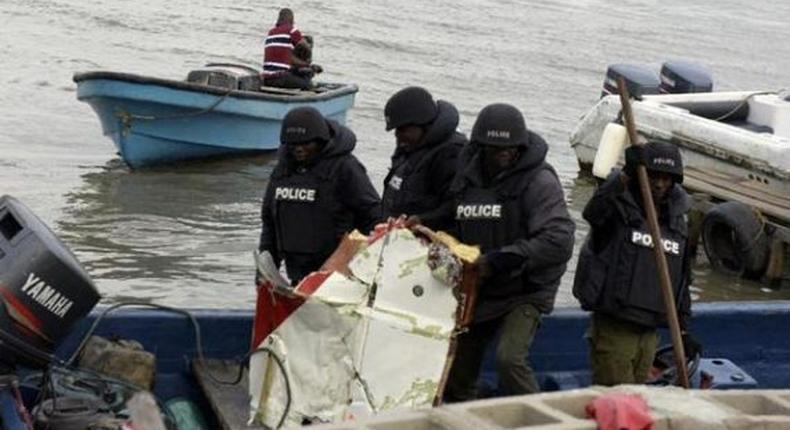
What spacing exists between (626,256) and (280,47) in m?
10.5

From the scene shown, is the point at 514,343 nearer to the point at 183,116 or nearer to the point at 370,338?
the point at 370,338

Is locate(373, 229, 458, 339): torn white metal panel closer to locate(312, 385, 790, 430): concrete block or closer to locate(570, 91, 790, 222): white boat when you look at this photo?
locate(312, 385, 790, 430): concrete block

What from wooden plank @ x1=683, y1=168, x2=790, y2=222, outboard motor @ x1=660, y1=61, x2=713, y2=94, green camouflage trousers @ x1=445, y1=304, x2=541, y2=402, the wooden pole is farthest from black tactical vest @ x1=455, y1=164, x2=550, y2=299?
outboard motor @ x1=660, y1=61, x2=713, y2=94

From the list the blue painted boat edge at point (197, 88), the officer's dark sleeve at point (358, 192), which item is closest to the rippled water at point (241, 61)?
the blue painted boat edge at point (197, 88)

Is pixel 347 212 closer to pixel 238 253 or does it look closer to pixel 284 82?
pixel 238 253

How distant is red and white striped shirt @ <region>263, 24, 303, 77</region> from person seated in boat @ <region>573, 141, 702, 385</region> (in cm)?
1020

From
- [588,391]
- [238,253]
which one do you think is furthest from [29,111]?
[588,391]

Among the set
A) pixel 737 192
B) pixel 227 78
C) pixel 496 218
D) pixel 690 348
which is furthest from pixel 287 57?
pixel 496 218

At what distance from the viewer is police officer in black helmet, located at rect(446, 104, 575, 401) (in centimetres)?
591

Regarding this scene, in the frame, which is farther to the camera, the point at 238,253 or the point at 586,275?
the point at 238,253

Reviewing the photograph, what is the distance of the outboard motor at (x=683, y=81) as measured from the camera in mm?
16516

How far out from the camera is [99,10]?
2802 cm

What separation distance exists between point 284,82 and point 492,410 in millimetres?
12684

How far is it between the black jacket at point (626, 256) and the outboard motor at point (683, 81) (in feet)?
34.8
